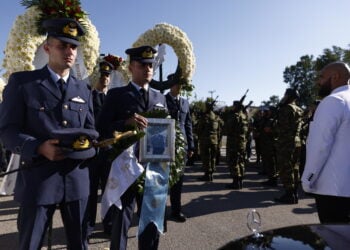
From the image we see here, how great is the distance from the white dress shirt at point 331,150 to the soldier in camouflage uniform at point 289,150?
408 centimetres

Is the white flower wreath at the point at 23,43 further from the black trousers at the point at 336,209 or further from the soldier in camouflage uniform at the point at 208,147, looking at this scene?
the soldier in camouflage uniform at the point at 208,147

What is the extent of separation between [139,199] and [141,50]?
4.36 ft

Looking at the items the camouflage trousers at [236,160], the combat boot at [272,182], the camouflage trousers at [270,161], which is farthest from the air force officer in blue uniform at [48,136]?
the camouflage trousers at [270,161]

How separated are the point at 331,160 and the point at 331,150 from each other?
0.08 meters

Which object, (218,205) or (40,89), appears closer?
(40,89)

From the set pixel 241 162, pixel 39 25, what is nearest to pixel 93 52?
pixel 39 25

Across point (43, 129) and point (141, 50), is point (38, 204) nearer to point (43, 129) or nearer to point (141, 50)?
point (43, 129)

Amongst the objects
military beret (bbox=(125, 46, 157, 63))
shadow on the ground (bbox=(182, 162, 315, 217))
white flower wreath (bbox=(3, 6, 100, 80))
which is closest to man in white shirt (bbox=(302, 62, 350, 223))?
military beret (bbox=(125, 46, 157, 63))

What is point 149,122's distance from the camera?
10.2 feet

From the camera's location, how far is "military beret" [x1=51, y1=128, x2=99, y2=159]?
7.02ft

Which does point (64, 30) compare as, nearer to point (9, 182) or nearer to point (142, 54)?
point (142, 54)

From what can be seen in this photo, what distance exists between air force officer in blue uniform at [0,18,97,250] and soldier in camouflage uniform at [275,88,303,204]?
5271 millimetres

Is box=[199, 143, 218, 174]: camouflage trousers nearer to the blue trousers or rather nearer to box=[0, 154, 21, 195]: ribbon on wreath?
box=[0, 154, 21, 195]: ribbon on wreath

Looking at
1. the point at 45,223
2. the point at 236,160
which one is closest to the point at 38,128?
the point at 45,223
